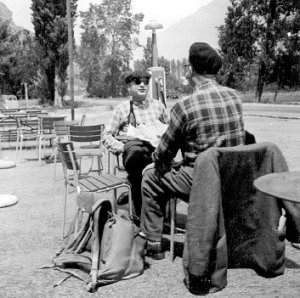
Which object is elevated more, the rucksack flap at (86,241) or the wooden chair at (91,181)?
the wooden chair at (91,181)

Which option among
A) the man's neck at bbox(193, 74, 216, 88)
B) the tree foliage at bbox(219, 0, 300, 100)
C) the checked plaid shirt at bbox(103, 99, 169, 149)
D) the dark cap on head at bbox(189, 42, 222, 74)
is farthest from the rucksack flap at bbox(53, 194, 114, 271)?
the tree foliage at bbox(219, 0, 300, 100)

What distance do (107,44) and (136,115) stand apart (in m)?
65.3

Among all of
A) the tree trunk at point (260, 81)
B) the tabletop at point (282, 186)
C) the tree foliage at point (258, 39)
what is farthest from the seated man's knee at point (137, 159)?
the tree foliage at point (258, 39)

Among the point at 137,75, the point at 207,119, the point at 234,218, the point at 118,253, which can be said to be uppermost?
the point at 137,75

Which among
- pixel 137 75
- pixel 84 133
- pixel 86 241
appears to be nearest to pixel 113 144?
pixel 137 75

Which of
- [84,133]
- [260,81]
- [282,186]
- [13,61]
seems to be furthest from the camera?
[13,61]

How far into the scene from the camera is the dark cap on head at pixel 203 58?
404 centimetres

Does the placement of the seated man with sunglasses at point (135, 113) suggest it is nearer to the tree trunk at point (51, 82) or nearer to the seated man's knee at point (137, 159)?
the seated man's knee at point (137, 159)

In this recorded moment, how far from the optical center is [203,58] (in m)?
4.04

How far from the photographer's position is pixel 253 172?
12.9 feet

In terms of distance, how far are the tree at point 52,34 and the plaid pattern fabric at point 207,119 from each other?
32861mm

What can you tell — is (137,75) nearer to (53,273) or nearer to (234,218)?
(234,218)

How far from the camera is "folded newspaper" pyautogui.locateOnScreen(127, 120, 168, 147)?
5.29m

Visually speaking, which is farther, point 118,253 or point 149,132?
point 149,132
